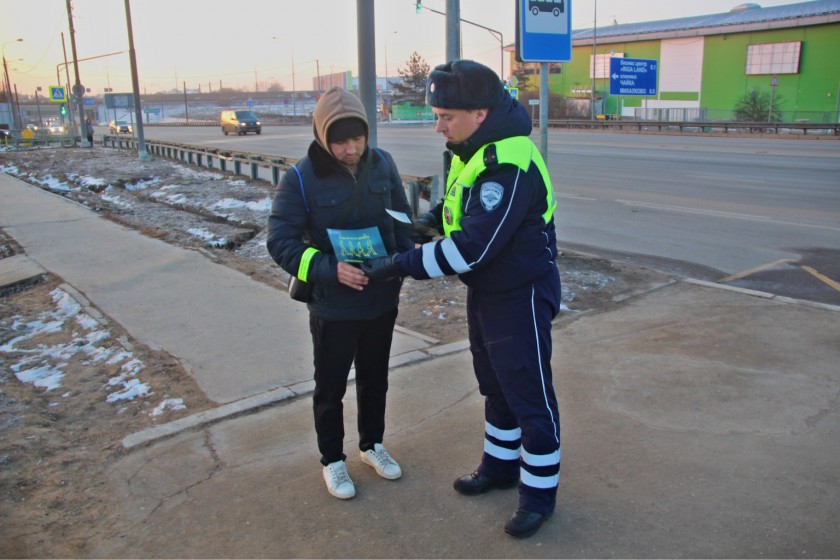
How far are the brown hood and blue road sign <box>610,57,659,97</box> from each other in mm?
48492

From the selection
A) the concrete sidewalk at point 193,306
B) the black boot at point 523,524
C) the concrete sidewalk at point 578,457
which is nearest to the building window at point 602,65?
the concrete sidewalk at point 193,306

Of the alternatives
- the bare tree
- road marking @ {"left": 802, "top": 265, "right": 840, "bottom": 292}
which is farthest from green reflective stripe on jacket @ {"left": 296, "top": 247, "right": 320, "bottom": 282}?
the bare tree

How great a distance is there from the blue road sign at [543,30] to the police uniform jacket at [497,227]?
4073 millimetres

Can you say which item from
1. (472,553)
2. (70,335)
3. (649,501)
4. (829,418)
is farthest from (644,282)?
(70,335)

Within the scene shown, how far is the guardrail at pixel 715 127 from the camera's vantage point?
3519 cm

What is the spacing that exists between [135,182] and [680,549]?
17368mm

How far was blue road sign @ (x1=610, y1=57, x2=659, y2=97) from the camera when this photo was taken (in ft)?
159

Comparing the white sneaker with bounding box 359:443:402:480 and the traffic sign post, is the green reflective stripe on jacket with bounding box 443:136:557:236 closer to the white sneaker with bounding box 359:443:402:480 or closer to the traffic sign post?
the white sneaker with bounding box 359:443:402:480

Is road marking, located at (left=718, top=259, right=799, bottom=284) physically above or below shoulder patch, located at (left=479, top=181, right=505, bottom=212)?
below

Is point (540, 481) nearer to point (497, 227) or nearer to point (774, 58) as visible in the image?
point (497, 227)

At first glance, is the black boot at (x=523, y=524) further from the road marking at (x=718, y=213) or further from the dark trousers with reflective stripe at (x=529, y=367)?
the road marking at (x=718, y=213)

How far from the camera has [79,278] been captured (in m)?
7.80

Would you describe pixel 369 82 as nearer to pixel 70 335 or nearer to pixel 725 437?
pixel 70 335

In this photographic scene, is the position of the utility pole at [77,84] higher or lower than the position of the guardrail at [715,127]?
higher
